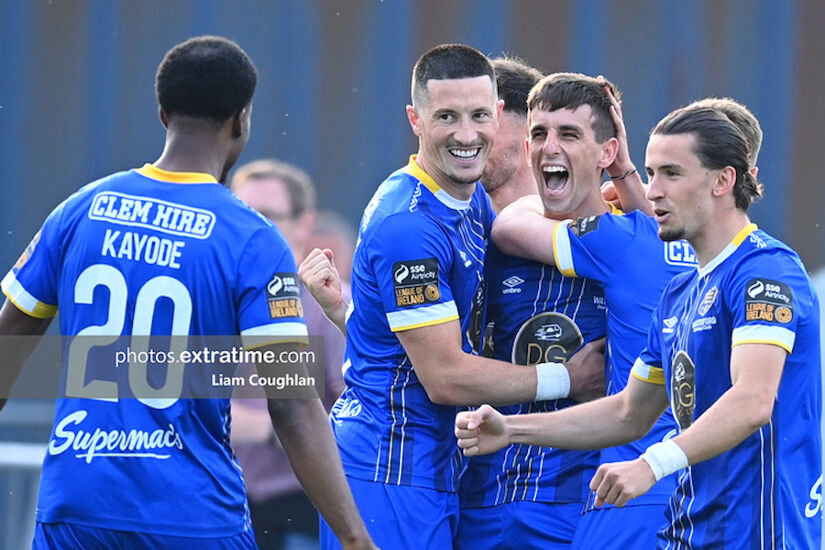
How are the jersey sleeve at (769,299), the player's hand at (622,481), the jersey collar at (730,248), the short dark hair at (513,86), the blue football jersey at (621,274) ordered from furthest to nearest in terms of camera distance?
the short dark hair at (513,86) < the blue football jersey at (621,274) < the jersey collar at (730,248) < the jersey sleeve at (769,299) < the player's hand at (622,481)

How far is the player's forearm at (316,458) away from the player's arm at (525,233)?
103cm

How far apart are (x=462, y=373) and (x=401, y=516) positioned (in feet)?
1.44

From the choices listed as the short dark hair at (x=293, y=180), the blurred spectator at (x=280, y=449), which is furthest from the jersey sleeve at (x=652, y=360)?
the short dark hair at (x=293, y=180)

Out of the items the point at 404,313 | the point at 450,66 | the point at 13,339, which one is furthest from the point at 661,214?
the point at 13,339

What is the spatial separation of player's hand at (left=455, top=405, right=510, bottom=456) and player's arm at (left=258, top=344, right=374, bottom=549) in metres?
0.40

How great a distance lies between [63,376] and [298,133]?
101 inches

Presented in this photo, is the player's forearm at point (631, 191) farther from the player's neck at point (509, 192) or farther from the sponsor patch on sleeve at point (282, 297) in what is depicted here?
the sponsor patch on sleeve at point (282, 297)

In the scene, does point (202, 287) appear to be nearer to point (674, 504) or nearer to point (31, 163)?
point (674, 504)

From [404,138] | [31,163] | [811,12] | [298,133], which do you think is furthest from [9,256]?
[811,12]

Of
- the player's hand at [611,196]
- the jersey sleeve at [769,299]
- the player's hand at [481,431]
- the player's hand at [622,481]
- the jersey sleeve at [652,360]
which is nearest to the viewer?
the player's hand at [622,481]

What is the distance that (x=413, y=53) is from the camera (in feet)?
17.4

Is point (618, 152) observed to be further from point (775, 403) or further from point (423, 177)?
point (775, 403)

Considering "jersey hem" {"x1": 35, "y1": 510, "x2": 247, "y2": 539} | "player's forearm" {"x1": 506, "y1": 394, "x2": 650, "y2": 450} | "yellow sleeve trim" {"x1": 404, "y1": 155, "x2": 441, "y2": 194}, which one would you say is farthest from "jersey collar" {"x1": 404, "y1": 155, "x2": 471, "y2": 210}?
"jersey hem" {"x1": 35, "y1": 510, "x2": 247, "y2": 539}

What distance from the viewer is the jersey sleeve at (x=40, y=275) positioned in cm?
289
